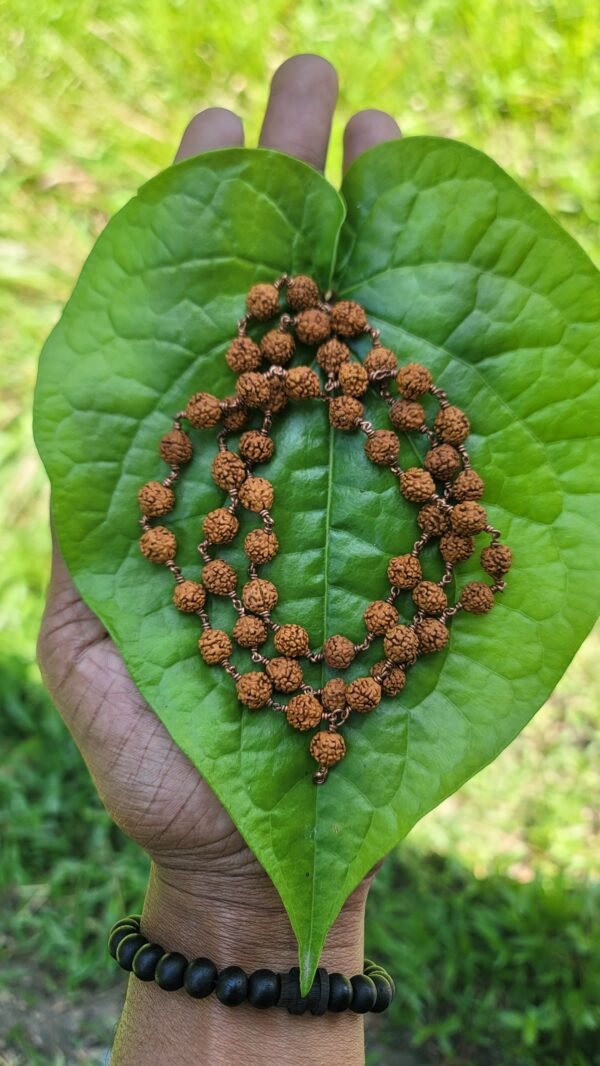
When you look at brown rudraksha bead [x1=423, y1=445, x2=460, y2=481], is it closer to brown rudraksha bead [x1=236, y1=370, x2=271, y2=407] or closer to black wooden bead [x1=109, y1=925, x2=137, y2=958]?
brown rudraksha bead [x1=236, y1=370, x2=271, y2=407]

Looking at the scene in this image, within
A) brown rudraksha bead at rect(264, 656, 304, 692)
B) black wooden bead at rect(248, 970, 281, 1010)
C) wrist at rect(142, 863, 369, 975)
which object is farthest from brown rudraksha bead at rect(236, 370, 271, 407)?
black wooden bead at rect(248, 970, 281, 1010)

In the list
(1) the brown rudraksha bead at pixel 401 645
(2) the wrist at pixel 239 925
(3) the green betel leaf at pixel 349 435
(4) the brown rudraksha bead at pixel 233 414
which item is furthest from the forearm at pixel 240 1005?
(4) the brown rudraksha bead at pixel 233 414

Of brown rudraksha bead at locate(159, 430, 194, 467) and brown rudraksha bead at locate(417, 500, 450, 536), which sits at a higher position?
brown rudraksha bead at locate(159, 430, 194, 467)

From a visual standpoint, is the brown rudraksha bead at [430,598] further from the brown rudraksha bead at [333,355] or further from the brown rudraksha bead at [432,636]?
the brown rudraksha bead at [333,355]

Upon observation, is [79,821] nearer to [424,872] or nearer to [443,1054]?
[424,872]

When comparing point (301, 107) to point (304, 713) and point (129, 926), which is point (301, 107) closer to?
point (304, 713)

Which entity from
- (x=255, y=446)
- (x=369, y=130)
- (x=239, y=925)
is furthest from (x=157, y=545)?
(x=369, y=130)
